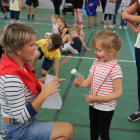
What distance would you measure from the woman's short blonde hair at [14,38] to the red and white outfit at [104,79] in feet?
2.15

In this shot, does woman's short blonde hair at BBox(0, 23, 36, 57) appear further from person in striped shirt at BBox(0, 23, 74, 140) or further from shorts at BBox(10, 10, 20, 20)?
shorts at BBox(10, 10, 20, 20)

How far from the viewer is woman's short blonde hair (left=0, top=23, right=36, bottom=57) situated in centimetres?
134

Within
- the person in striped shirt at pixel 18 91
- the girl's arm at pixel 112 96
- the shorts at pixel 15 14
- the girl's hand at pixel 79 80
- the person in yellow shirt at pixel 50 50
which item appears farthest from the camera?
the shorts at pixel 15 14

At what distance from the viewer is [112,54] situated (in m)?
1.59

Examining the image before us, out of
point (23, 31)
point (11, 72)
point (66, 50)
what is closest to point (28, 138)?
point (11, 72)

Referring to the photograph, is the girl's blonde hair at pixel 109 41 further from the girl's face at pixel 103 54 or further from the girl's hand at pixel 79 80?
the girl's hand at pixel 79 80

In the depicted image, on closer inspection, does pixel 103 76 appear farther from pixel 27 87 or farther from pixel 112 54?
pixel 27 87

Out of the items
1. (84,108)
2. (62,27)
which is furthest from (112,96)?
(62,27)

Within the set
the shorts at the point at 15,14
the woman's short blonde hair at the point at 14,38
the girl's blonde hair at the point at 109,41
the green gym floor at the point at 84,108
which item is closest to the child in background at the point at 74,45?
the green gym floor at the point at 84,108

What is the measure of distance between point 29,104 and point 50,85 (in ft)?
0.73

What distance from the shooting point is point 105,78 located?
5.20 feet

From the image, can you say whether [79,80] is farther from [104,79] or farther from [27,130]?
[27,130]

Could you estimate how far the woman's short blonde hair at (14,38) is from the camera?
134 centimetres

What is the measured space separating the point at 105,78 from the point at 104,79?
0.04 ft
